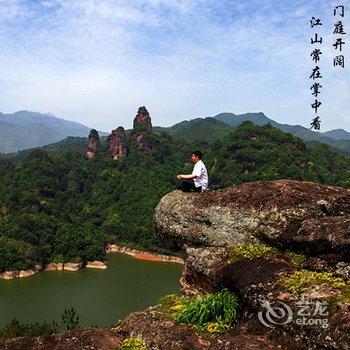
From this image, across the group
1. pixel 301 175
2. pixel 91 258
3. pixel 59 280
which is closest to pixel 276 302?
pixel 59 280

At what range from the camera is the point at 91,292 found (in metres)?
65.6

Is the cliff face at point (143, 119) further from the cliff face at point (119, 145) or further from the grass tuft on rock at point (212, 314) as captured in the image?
the grass tuft on rock at point (212, 314)

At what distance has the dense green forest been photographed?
8712 cm

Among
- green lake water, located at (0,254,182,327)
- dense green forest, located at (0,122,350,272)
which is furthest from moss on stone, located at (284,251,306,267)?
dense green forest, located at (0,122,350,272)

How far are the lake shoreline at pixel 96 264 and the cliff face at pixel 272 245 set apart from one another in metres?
69.6

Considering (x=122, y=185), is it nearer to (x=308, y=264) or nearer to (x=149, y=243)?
(x=149, y=243)

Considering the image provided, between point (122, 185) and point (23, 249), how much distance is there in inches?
2140

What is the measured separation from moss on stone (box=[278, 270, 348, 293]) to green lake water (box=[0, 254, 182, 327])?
4314 cm

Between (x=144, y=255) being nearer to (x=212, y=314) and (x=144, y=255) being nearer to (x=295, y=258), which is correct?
(x=295, y=258)

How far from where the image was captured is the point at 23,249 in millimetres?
81188

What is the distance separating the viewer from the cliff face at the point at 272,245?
8.11m

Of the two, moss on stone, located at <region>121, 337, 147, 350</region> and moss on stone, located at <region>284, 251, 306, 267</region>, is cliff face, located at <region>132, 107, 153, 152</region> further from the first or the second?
moss on stone, located at <region>121, 337, 147, 350</region>

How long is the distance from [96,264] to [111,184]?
179 feet

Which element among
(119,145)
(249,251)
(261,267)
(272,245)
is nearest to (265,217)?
(272,245)
